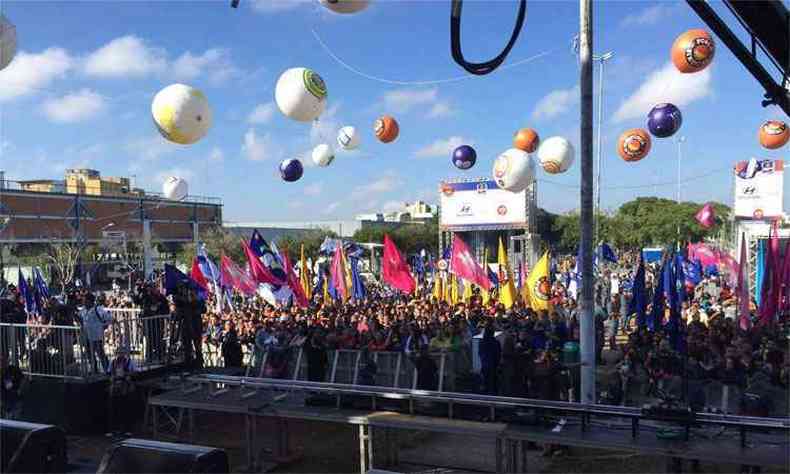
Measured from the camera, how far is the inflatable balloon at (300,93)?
38.6ft

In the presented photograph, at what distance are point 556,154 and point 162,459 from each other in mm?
12493

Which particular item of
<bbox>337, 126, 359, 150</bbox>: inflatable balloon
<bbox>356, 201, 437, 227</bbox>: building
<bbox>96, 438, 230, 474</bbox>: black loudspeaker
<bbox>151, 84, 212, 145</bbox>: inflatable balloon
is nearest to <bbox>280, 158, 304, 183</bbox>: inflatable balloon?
<bbox>337, 126, 359, 150</bbox>: inflatable balloon

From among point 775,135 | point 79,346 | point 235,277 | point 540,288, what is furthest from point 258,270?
point 775,135

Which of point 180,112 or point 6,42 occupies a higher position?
point 6,42

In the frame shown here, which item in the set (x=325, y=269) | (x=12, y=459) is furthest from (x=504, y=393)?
(x=325, y=269)

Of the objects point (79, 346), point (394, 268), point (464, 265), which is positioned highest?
point (464, 265)

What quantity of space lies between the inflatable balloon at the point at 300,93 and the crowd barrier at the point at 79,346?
4.92 metres

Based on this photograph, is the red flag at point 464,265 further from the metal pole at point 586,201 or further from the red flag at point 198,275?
the metal pole at point 586,201

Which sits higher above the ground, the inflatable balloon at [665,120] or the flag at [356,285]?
the inflatable balloon at [665,120]

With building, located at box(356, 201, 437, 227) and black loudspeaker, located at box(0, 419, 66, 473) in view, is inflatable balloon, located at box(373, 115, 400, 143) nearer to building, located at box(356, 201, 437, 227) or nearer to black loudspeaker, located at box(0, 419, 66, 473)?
black loudspeaker, located at box(0, 419, 66, 473)

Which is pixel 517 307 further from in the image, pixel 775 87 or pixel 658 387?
pixel 775 87

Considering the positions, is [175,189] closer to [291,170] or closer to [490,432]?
[291,170]

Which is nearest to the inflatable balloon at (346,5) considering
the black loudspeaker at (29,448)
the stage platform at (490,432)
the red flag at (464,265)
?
the stage platform at (490,432)

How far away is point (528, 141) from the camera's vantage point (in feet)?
60.7
